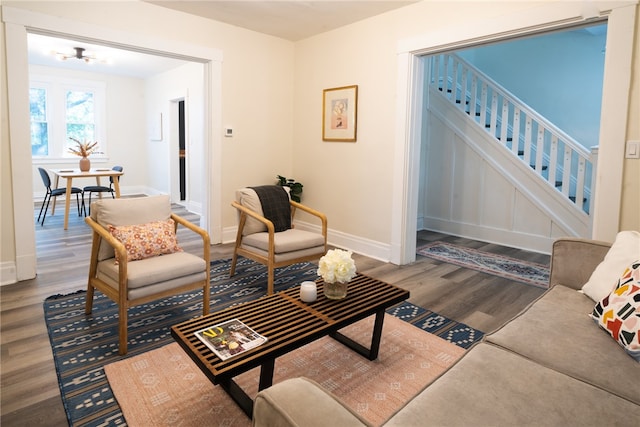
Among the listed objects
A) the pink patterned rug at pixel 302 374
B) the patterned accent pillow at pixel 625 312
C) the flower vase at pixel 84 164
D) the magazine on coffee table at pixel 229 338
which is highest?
the flower vase at pixel 84 164

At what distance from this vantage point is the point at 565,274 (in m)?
2.25

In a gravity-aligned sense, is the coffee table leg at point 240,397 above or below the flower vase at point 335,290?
below

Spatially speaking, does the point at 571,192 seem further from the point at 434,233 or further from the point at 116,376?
the point at 116,376

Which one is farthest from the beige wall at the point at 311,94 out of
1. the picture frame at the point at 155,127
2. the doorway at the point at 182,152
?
the picture frame at the point at 155,127

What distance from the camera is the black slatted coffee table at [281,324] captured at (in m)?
1.56

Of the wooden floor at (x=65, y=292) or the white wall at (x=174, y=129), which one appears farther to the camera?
the white wall at (x=174, y=129)

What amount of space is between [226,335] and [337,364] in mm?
784

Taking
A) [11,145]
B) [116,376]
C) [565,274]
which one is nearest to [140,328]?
[116,376]

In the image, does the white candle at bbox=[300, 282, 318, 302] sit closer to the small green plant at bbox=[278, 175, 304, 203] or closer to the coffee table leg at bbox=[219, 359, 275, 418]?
the coffee table leg at bbox=[219, 359, 275, 418]

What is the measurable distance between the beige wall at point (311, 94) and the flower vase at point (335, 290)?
7.11ft

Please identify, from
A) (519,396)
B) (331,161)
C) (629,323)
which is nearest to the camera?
(519,396)

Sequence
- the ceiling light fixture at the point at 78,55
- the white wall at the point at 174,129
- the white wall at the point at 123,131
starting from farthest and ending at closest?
1. the white wall at the point at 123,131
2. the white wall at the point at 174,129
3. the ceiling light fixture at the point at 78,55

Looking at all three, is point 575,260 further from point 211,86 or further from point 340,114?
point 211,86

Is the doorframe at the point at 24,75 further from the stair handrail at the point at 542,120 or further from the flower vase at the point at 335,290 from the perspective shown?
the stair handrail at the point at 542,120
